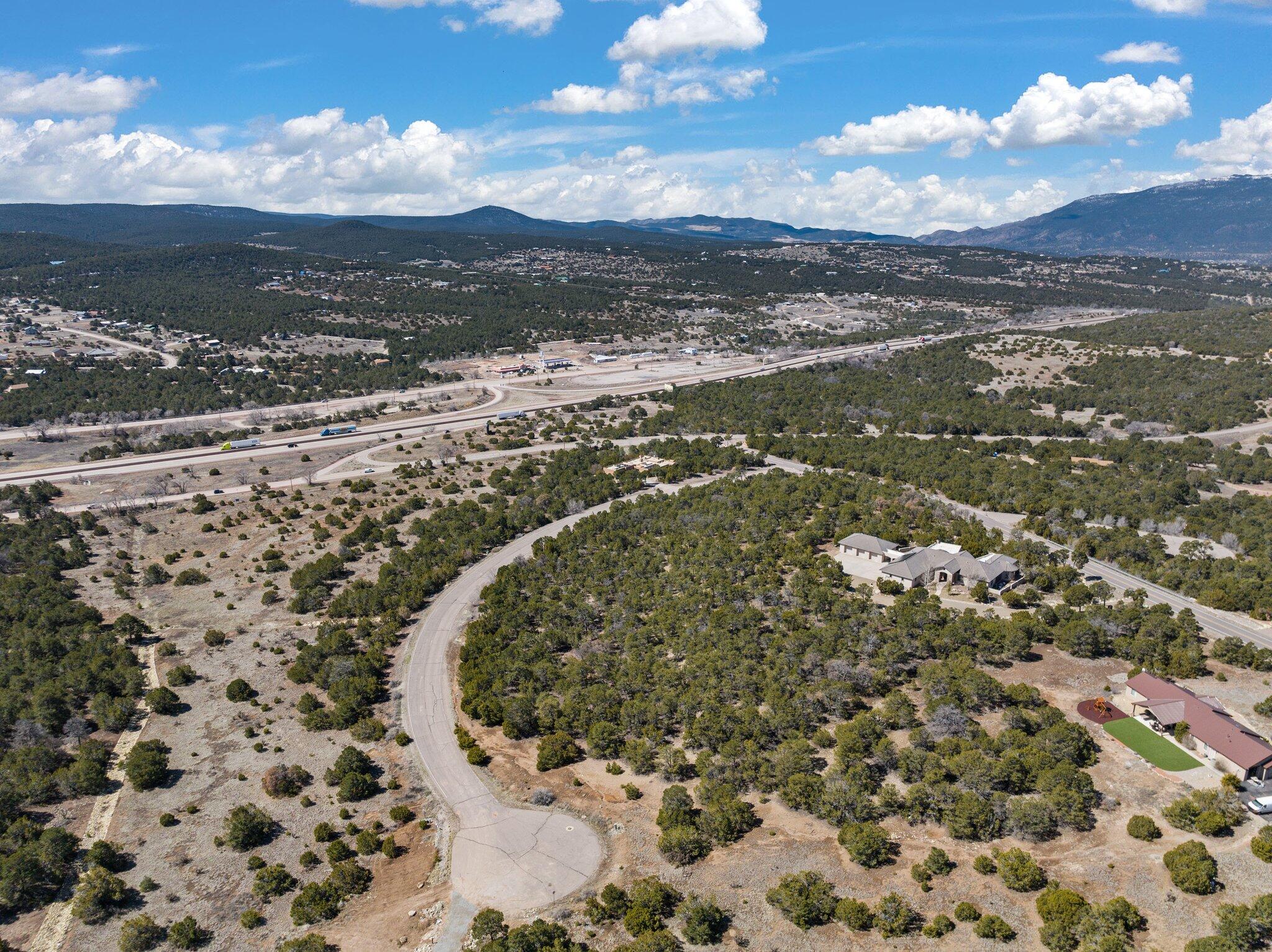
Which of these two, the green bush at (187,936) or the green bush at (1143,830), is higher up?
the green bush at (1143,830)

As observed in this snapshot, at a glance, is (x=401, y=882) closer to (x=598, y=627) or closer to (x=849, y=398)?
(x=598, y=627)

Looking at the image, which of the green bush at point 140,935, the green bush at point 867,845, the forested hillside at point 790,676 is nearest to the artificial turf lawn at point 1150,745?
the forested hillside at point 790,676

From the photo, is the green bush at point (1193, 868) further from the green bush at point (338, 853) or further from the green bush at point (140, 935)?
the green bush at point (140, 935)

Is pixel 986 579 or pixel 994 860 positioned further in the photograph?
pixel 986 579

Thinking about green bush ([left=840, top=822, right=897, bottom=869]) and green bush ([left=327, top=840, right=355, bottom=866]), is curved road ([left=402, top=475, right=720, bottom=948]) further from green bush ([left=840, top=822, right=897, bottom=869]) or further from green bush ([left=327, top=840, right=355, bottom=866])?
green bush ([left=840, top=822, right=897, bottom=869])

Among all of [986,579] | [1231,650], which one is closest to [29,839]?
[986,579]

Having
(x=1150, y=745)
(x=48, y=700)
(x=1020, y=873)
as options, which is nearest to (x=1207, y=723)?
(x=1150, y=745)
